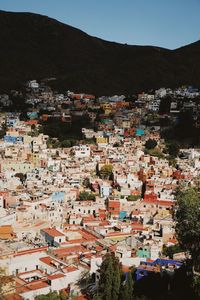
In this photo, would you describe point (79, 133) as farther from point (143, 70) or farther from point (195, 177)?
point (143, 70)

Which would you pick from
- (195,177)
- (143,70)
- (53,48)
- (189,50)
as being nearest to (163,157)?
(195,177)

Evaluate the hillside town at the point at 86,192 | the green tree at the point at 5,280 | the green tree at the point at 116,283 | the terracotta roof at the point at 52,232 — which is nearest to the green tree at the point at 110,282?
the green tree at the point at 116,283

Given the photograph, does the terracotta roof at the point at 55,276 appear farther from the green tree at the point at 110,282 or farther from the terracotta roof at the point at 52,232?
the terracotta roof at the point at 52,232

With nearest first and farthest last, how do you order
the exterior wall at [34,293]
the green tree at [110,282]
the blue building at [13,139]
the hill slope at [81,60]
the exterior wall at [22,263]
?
the green tree at [110,282], the exterior wall at [34,293], the exterior wall at [22,263], the blue building at [13,139], the hill slope at [81,60]

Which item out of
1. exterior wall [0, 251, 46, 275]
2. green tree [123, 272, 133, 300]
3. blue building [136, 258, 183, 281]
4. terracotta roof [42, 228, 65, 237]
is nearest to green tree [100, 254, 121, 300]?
green tree [123, 272, 133, 300]

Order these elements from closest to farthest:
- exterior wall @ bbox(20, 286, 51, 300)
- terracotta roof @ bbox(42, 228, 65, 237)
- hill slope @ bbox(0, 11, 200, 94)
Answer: exterior wall @ bbox(20, 286, 51, 300) < terracotta roof @ bbox(42, 228, 65, 237) < hill slope @ bbox(0, 11, 200, 94)

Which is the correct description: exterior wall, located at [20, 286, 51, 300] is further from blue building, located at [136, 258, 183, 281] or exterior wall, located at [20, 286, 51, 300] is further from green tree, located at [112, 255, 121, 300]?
blue building, located at [136, 258, 183, 281]

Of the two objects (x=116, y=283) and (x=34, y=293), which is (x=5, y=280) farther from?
(x=116, y=283)
